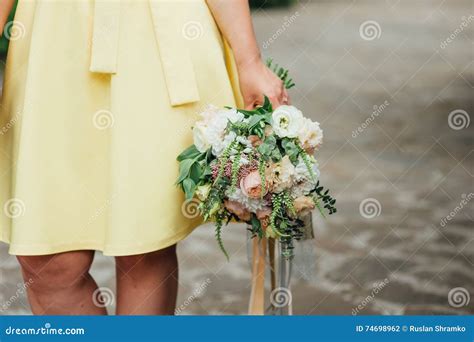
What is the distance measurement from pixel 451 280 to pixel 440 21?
616cm

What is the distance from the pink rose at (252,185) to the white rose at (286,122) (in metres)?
0.12

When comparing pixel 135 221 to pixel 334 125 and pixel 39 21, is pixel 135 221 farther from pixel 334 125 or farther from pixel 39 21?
pixel 334 125

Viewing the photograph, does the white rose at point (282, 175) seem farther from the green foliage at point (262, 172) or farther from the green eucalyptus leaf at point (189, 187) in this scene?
the green eucalyptus leaf at point (189, 187)

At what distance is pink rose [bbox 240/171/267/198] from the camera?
2.22 metres

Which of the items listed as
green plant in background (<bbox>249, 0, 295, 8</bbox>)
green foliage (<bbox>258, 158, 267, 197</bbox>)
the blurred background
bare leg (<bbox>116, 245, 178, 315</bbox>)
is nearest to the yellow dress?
bare leg (<bbox>116, 245, 178, 315</bbox>)

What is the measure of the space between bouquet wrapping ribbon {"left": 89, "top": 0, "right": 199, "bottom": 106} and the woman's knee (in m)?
0.46

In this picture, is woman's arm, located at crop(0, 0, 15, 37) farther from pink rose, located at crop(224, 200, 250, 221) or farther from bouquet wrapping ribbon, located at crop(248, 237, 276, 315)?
bouquet wrapping ribbon, located at crop(248, 237, 276, 315)

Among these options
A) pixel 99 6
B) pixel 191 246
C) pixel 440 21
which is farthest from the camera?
pixel 440 21

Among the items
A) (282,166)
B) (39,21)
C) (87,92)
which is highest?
(39,21)

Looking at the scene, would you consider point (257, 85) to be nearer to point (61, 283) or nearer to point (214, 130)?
point (214, 130)

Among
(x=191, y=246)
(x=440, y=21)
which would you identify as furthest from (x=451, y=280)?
(x=440, y=21)

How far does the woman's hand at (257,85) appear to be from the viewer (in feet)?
7.89

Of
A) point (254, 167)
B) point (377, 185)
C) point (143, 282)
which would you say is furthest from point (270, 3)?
point (254, 167)

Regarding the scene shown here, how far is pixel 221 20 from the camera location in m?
2.36
